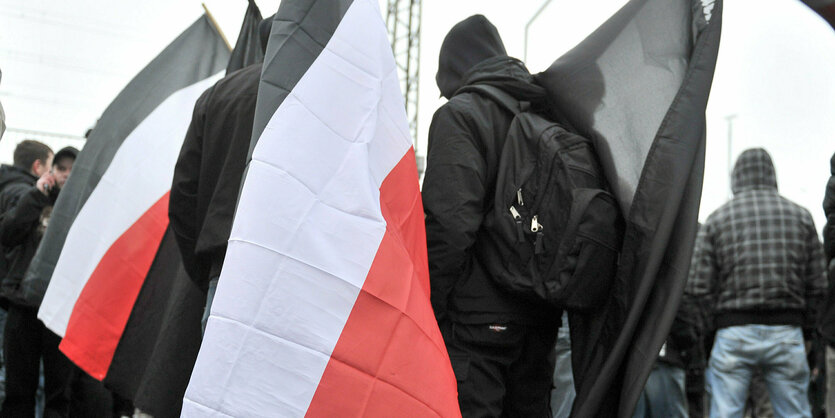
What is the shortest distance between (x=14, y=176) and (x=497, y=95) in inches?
154

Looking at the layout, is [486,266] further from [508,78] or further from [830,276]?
[830,276]

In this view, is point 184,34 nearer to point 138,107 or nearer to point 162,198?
point 138,107

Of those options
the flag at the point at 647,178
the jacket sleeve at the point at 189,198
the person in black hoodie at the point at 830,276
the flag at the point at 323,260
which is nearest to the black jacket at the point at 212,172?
the jacket sleeve at the point at 189,198

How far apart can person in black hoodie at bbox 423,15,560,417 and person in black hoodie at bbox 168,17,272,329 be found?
665 mm

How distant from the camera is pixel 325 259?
7.14ft

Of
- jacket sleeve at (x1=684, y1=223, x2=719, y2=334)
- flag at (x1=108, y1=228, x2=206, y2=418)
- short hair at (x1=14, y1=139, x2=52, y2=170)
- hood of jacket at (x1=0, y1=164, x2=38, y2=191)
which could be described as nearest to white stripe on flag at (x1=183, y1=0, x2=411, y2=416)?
flag at (x1=108, y1=228, x2=206, y2=418)

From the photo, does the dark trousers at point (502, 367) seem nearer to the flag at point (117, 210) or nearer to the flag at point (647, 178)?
the flag at point (647, 178)

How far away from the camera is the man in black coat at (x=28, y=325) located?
497 cm

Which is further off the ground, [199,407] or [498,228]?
[498,228]

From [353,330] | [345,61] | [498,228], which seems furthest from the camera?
[498,228]

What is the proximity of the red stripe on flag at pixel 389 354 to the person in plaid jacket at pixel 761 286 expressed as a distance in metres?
3.03

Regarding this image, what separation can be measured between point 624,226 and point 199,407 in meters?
1.55

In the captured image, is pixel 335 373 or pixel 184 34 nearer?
pixel 335 373

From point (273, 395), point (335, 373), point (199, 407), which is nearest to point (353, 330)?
point (335, 373)
